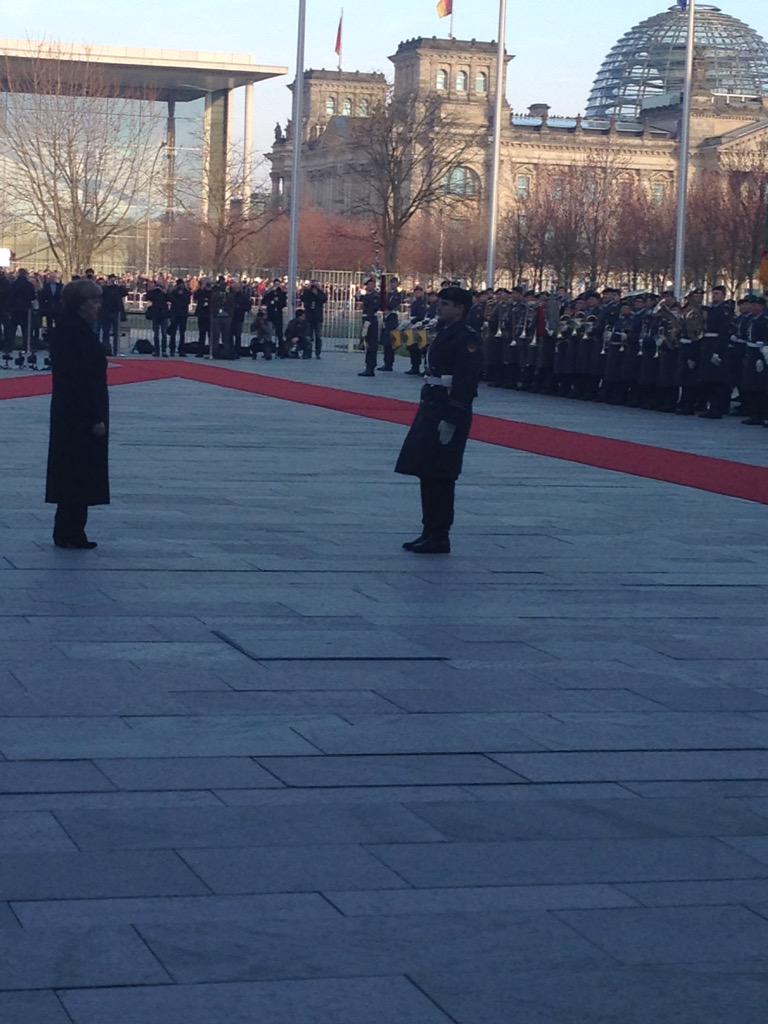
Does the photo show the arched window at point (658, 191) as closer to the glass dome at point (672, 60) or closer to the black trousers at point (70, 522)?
the glass dome at point (672, 60)

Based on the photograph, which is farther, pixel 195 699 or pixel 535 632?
pixel 535 632

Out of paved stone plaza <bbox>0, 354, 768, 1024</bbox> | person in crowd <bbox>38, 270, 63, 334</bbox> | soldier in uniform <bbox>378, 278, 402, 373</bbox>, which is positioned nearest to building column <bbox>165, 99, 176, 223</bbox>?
soldier in uniform <bbox>378, 278, 402, 373</bbox>

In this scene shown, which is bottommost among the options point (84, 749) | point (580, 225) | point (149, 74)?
point (84, 749)

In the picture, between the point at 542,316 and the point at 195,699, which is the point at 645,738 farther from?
the point at 542,316

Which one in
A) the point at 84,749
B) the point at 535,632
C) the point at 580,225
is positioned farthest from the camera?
the point at 580,225

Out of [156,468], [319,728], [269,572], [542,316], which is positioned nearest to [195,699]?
[319,728]

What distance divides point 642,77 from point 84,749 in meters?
144

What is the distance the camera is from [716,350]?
25.5m

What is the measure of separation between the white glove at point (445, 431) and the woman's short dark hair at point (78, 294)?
2.19 metres

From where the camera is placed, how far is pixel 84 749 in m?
6.47

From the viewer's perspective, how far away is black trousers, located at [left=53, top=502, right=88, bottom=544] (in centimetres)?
1126

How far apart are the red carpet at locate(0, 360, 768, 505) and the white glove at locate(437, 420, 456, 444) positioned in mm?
4663

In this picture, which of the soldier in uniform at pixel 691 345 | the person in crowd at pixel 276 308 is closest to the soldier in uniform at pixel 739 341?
the soldier in uniform at pixel 691 345

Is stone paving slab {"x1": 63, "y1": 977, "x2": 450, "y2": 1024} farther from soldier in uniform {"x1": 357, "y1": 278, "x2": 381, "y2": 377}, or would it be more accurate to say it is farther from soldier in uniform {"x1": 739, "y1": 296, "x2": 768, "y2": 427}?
soldier in uniform {"x1": 357, "y1": 278, "x2": 381, "y2": 377}
